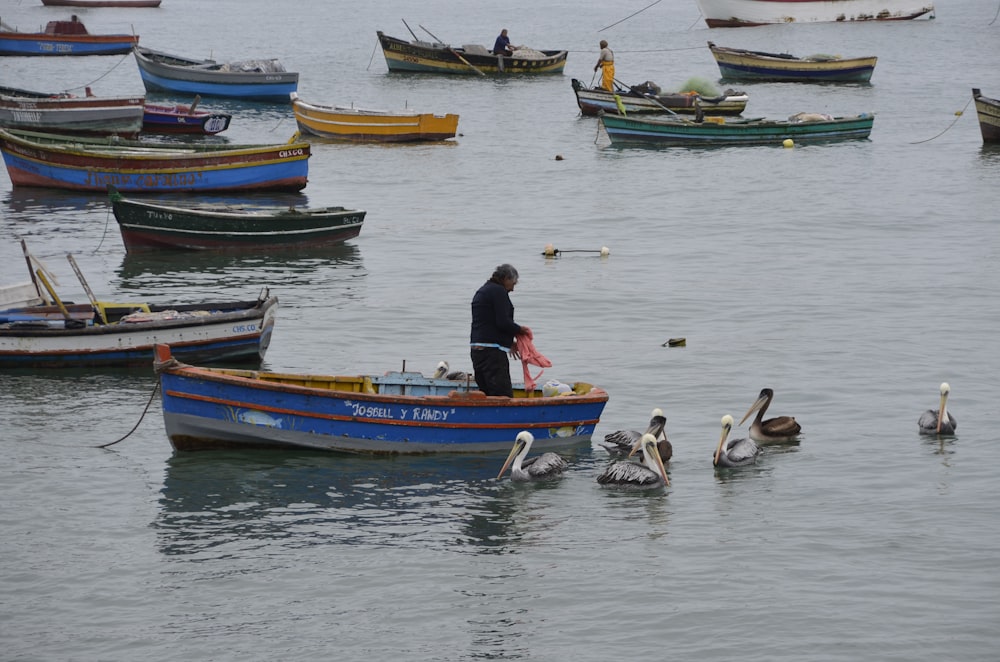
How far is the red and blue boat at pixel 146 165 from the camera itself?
33938 mm

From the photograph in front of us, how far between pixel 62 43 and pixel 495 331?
63.6 metres

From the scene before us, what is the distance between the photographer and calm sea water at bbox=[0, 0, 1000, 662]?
41.5ft

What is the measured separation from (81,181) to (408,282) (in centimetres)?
1236

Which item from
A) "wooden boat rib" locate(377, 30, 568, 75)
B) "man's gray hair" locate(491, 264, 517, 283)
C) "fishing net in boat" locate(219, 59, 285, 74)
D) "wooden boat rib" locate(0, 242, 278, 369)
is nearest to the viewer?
"man's gray hair" locate(491, 264, 517, 283)

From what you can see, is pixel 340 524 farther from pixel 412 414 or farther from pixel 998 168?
pixel 998 168

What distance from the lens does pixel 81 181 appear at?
1374 inches

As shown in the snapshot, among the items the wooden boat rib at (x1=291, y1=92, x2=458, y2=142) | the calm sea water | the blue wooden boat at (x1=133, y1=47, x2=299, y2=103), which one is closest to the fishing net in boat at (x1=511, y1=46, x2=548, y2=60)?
the blue wooden boat at (x1=133, y1=47, x2=299, y2=103)

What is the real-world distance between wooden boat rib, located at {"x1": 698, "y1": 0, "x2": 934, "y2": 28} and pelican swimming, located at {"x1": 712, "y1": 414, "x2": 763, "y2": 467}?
76574 mm

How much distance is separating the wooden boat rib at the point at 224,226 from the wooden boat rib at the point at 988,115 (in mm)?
22795

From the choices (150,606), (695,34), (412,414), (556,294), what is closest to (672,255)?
(556,294)

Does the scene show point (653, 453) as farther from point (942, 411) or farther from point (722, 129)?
point (722, 129)

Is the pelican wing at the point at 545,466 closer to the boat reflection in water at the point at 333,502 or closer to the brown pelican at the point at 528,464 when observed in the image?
the brown pelican at the point at 528,464

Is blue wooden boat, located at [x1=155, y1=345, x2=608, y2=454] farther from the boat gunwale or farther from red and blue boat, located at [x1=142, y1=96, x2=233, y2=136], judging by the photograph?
red and blue boat, located at [x1=142, y1=96, x2=233, y2=136]

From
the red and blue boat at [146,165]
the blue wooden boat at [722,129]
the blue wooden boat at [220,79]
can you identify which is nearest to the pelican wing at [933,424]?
the red and blue boat at [146,165]
